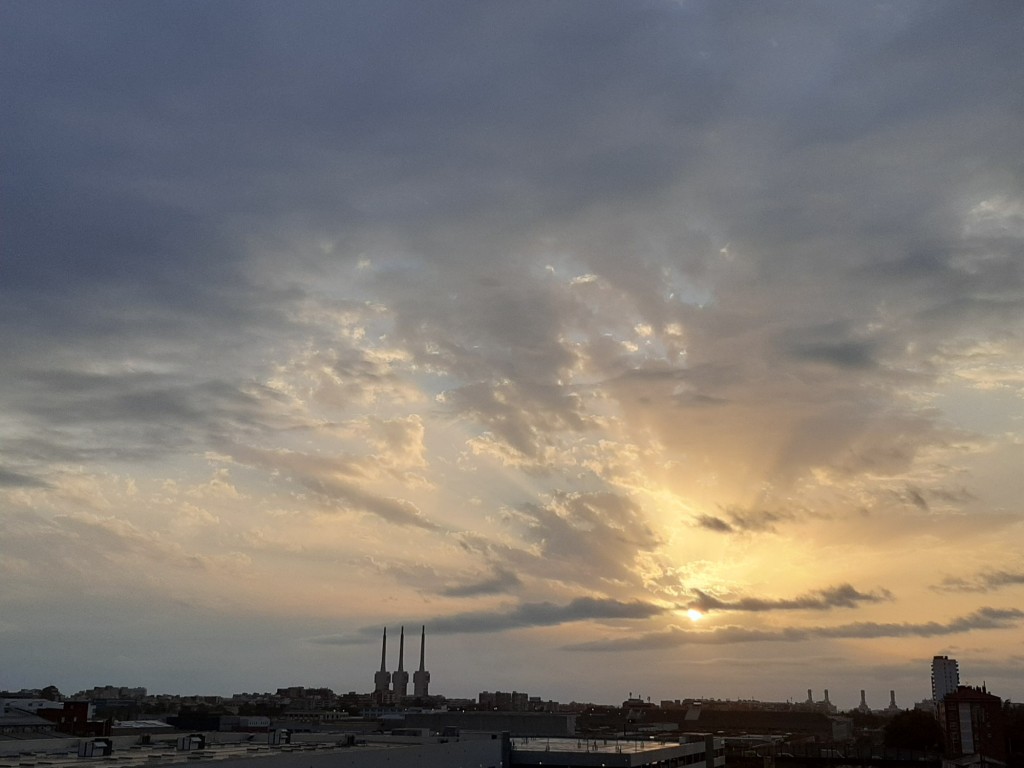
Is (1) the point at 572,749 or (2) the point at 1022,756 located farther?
(2) the point at 1022,756

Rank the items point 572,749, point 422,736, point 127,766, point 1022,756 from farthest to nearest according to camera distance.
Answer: point 1022,756
point 572,749
point 422,736
point 127,766

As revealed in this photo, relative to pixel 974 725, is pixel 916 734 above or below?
below

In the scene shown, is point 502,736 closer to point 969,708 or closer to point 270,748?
point 270,748

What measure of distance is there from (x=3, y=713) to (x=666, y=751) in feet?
227

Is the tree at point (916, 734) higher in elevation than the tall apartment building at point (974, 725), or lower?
lower

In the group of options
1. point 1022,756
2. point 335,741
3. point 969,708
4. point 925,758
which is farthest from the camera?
point 925,758

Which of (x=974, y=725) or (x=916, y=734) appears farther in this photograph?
(x=916, y=734)

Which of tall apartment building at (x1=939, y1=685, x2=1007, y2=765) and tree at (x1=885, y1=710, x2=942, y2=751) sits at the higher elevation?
tall apartment building at (x1=939, y1=685, x2=1007, y2=765)

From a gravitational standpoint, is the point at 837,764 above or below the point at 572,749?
below

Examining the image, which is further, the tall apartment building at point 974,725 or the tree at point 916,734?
the tree at point 916,734

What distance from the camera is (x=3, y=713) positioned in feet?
306

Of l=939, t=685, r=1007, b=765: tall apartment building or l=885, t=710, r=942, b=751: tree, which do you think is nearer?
l=939, t=685, r=1007, b=765: tall apartment building

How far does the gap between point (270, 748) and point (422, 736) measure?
18960 mm

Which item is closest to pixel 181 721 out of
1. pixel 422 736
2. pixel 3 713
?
pixel 3 713
